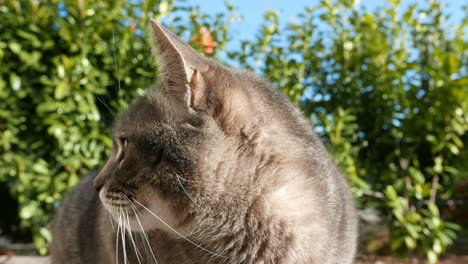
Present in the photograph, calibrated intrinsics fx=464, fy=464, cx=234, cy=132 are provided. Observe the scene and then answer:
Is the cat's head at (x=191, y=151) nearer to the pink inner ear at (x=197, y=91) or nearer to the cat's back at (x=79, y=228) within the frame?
the pink inner ear at (x=197, y=91)

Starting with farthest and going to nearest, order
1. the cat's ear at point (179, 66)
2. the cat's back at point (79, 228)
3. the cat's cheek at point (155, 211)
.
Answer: the cat's back at point (79, 228)
the cat's cheek at point (155, 211)
the cat's ear at point (179, 66)

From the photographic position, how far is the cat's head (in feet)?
4.30

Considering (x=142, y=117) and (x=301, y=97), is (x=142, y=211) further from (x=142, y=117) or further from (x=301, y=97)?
(x=301, y=97)

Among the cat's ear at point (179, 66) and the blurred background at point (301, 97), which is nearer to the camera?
the cat's ear at point (179, 66)

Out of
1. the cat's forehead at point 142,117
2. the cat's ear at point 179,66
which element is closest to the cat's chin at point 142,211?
the cat's forehead at point 142,117

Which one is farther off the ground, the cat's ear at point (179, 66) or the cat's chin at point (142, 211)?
the cat's ear at point (179, 66)

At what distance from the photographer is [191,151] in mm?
1323

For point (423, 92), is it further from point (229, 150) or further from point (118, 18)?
point (229, 150)

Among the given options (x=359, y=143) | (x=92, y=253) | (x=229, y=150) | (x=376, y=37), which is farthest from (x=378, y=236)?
(x=229, y=150)

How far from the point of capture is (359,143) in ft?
11.8

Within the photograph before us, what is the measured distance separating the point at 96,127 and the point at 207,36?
38.3 inches

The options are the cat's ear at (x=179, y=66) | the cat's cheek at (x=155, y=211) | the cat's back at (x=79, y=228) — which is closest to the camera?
the cat's ear at (x=179, y=66)

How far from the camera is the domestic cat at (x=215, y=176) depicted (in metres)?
1.32

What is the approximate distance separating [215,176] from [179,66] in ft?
1.07
